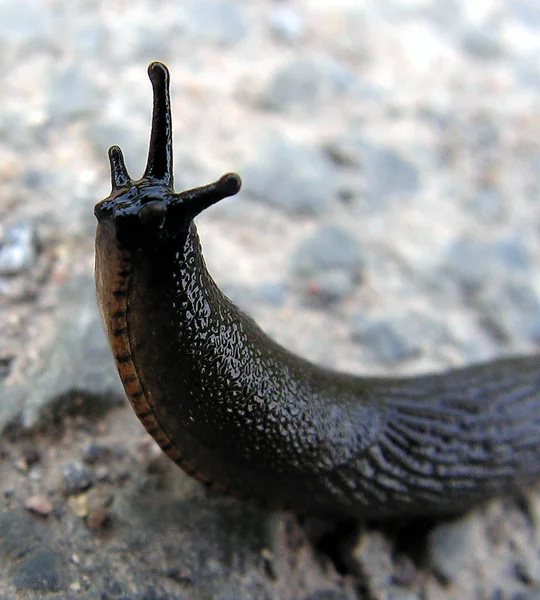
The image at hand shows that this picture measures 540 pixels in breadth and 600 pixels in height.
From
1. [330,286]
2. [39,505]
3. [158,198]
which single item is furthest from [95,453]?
[330,286]

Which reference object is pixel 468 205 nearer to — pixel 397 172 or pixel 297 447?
pixel 397 172

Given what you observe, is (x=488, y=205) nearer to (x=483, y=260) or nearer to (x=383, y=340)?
(x=483, y=260)

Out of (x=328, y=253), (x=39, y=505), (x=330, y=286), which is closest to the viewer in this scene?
(x=39, y=505)

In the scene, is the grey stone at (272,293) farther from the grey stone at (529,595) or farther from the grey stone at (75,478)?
the grey stone at (529,595)

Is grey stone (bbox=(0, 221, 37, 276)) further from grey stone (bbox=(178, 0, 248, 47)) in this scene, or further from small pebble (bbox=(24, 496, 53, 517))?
grey stone (bbox=(178, 0, 248, 47))

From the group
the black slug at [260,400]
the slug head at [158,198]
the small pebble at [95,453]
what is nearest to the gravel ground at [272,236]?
the small pebble at [95,453]

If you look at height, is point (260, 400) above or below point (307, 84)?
below

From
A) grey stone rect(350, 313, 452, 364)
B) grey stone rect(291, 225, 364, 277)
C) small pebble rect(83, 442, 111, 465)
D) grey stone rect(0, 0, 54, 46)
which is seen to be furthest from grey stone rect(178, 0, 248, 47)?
small pebble rect(83, 442, 111, 465)
